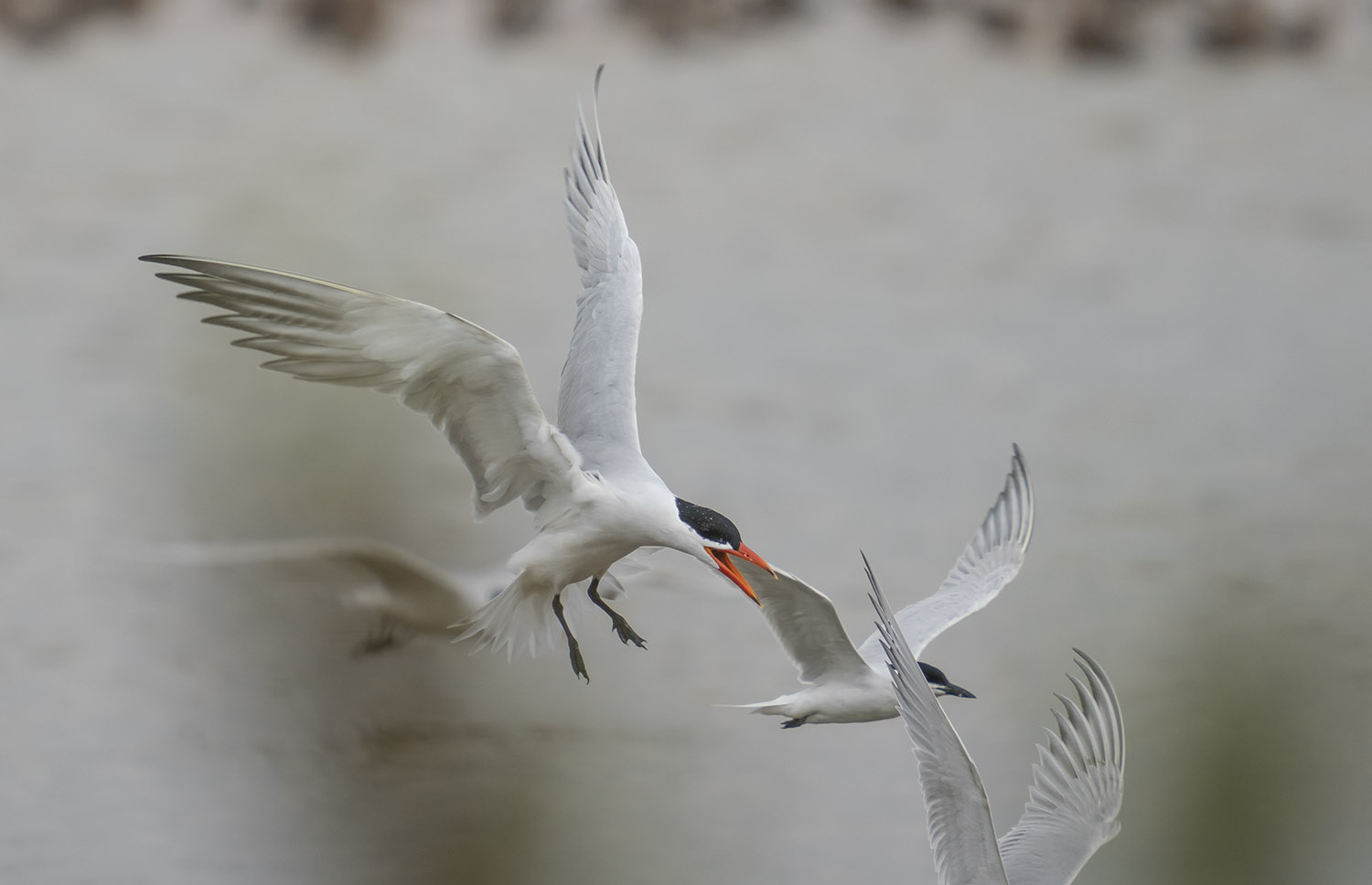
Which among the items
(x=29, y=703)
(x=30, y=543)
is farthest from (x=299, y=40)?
(x=29, y=703)

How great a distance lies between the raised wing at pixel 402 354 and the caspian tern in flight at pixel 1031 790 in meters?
0.60

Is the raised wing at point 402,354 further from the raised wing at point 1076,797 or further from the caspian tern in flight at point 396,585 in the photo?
the raised wing at point 1076,797

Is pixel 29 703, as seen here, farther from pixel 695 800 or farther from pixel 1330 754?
pixel 1330 754

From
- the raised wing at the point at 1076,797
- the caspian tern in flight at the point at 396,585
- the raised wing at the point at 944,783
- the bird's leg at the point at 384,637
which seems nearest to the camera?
the raised wing at the point at 944,783

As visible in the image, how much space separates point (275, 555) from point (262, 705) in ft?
6.01

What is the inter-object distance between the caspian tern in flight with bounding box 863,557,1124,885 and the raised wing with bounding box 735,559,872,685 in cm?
16

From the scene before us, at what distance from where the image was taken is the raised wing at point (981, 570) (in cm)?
311

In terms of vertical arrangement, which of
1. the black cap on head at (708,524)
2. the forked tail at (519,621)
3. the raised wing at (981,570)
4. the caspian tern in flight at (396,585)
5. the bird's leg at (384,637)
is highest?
the black cap on head at (708,524)

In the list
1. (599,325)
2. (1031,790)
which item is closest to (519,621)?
(599,325)

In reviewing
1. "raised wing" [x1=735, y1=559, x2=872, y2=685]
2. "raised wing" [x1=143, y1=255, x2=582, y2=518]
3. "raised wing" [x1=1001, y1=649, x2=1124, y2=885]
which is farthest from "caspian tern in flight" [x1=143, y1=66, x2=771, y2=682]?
"raised wing" [x1=1001, y1=649, x2=1124, y2=885]

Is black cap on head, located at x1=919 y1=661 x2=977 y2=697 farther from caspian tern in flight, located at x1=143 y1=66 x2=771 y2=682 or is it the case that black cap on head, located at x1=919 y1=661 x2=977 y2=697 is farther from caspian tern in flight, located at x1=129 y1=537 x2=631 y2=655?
caspian tern in flight, located at x1=129 y1=537 x2=631 y2=655

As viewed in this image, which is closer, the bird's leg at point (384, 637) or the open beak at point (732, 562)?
the open beak at point (732, 562)

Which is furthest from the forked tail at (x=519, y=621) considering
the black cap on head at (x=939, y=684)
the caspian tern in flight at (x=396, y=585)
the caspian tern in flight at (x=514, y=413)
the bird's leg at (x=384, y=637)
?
the bird's leg at (x=384, y=637)

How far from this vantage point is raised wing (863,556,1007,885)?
2.44m
